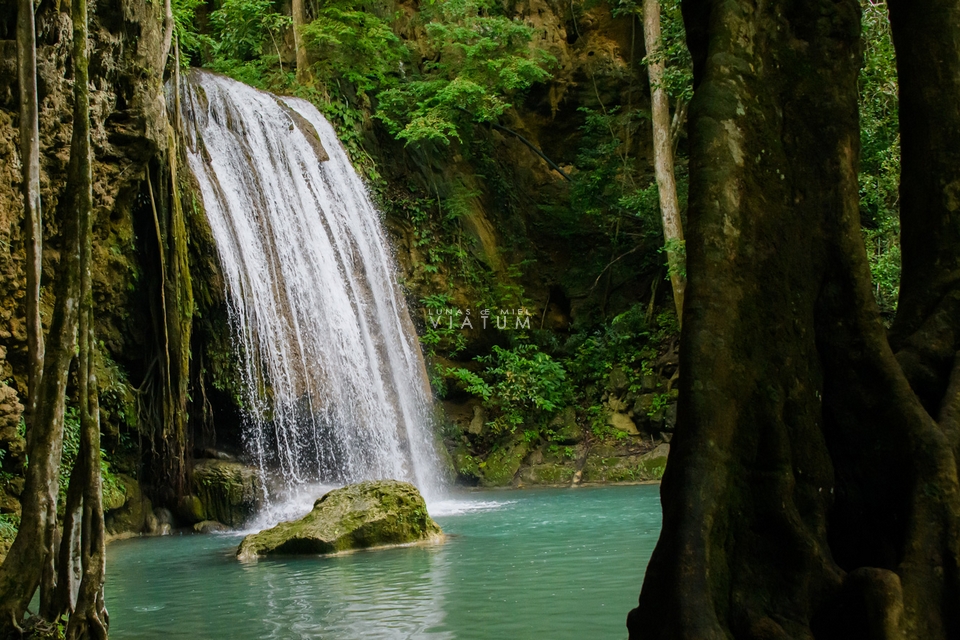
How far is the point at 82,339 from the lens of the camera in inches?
207

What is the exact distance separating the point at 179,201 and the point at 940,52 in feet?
33.2

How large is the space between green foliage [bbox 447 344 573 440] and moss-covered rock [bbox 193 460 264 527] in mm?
6244

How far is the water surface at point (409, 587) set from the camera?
5.50 m

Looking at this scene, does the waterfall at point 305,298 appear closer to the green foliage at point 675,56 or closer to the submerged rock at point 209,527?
the submerged rock at point 209,527

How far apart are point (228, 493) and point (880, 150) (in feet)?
33.5

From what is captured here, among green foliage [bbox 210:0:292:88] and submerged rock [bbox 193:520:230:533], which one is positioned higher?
green foliage [bbox 210:0:292:88]

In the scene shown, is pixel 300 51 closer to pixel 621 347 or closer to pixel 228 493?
pixel 621 347

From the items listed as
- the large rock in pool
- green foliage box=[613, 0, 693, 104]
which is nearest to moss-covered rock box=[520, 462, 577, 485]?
green foliage box=[613, 0, 693, 104]

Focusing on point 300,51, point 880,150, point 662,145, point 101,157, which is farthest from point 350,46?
point 880,150

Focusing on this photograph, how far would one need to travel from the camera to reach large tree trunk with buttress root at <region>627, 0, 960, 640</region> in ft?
10.6

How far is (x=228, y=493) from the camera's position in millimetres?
12453

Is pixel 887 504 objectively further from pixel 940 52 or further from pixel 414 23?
pixel 414 23

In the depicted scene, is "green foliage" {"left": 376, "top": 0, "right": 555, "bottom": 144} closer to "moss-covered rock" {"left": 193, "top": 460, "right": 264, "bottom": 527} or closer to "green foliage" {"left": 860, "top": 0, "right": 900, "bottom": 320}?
"green foliage" {"left": 860, "top": 0, "right": 900, "bottom": 320}

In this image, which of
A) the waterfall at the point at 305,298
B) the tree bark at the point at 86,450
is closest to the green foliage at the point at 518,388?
the waterfall at the point at 305,298
